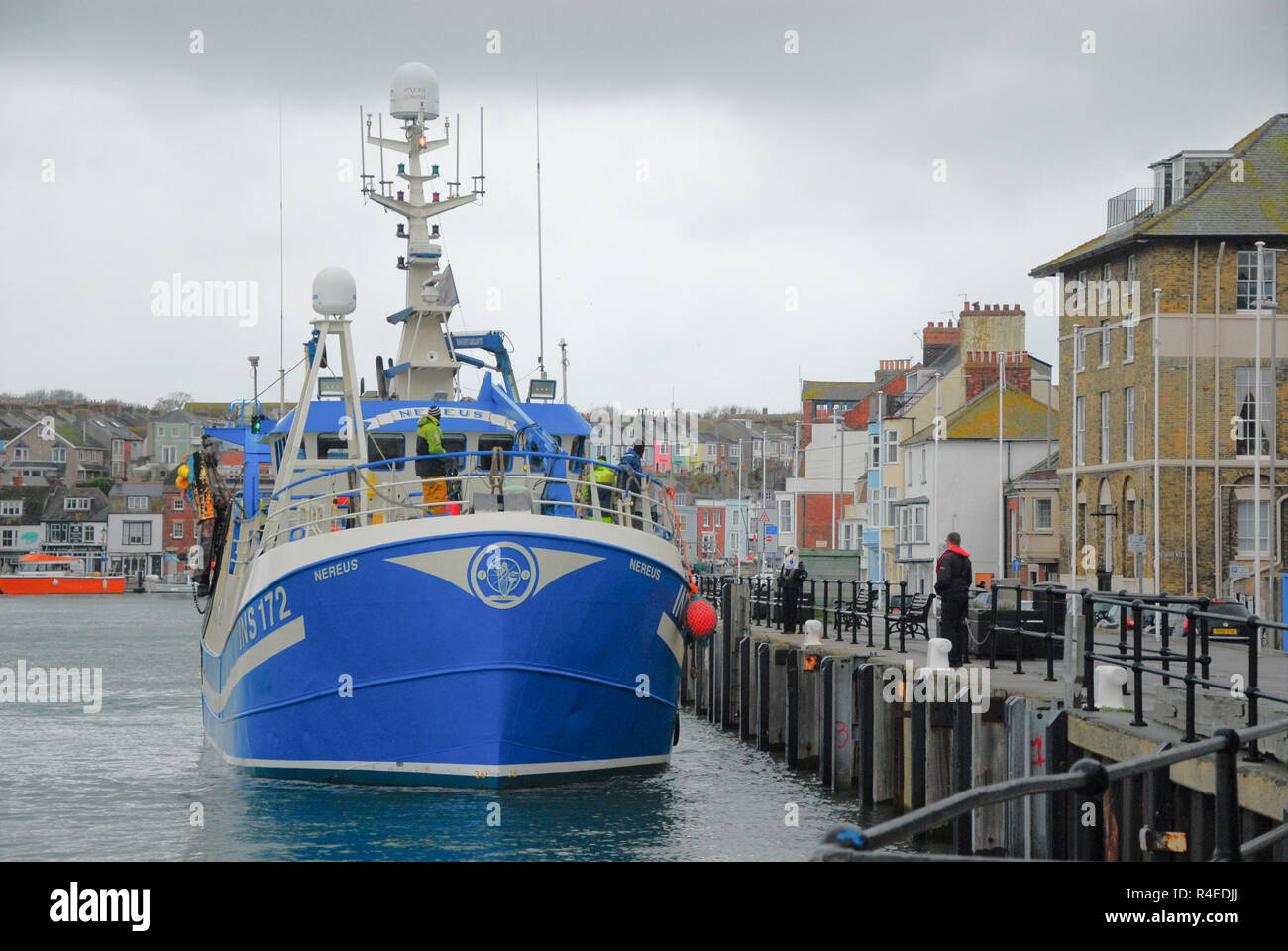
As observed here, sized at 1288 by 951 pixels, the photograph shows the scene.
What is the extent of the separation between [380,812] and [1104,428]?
106 ft

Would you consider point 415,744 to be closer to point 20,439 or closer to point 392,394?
point 392,394

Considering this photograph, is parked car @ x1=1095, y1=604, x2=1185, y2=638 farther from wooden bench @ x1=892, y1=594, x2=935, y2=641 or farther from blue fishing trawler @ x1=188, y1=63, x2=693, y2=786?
blue fishing trawler @ x1=188, y1=63, x2=693, y2=786

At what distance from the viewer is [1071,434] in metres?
45.4

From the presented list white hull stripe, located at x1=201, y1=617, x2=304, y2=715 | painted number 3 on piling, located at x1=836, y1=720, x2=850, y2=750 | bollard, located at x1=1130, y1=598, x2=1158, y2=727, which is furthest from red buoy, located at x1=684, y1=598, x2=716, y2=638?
bollard, located at x1=1130, y1=598, x2=1158, y2=727

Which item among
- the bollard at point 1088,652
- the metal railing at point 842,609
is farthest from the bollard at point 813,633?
the bollard at point 1088,652

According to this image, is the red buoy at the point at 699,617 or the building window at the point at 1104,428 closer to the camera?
the red buoy at the point at 699,617

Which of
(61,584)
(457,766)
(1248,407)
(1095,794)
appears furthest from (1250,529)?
(61,584)

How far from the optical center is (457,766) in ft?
50.6

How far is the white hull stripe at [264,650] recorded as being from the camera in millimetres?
16016

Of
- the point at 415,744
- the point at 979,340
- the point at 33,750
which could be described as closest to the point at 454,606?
the point at 415,744

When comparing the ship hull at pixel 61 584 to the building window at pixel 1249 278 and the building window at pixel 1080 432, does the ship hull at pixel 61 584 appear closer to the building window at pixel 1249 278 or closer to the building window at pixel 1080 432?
the building window at pixel 1080 432

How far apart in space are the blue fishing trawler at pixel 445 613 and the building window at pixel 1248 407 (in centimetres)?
2580

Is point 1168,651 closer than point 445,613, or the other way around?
point 1168,651

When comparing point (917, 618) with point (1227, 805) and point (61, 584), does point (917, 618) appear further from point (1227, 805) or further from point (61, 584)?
point (61, 584)
